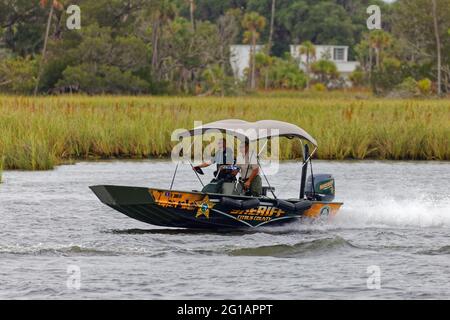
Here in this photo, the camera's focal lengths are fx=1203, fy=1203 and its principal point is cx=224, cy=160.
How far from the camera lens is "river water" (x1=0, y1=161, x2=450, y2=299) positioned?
1388cm

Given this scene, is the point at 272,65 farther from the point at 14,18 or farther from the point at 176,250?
the point at 176,250

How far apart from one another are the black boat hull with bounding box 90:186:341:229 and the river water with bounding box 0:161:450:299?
0.67 ft

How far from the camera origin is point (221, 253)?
16203 mm

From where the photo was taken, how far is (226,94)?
69375 millimetres

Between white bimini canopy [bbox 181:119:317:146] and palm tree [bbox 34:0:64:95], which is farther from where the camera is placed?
palm tree [bbox 34:0:64:95]

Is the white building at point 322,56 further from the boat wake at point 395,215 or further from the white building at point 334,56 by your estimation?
the boat wake at point 395,215

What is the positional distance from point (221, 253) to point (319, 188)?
334cm
